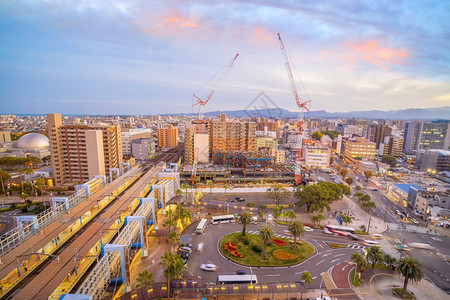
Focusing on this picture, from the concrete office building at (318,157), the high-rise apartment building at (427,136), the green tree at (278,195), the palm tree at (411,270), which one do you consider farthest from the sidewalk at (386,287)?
the high-rise apartment building at (427,136)

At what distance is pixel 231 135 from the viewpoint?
333ft

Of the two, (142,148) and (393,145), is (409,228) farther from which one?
(142,148)

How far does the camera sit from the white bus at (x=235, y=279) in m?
28.9

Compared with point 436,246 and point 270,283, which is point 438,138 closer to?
point 436,246

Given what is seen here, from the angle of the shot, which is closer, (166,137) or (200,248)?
(200,248)

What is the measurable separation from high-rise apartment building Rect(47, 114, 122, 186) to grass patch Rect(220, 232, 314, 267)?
46.5 metres

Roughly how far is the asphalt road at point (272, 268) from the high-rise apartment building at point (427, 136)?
116 m

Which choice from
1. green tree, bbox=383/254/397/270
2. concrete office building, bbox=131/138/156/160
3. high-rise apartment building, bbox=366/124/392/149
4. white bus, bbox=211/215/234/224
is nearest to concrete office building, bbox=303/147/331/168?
high-rise apartment building, bbox=366/124/392/149

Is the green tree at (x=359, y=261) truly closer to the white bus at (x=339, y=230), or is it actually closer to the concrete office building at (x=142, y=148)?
the white bus at (x=339, y=230)

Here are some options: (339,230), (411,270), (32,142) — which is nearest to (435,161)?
Answer: (339,230)

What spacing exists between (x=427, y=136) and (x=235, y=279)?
14134 cm

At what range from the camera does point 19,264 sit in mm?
20125

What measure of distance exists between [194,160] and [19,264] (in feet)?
238

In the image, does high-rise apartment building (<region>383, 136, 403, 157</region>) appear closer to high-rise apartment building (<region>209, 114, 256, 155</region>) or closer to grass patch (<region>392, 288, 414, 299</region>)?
high-rise apartment building (<region>209, 114, 256, 155</region>)
